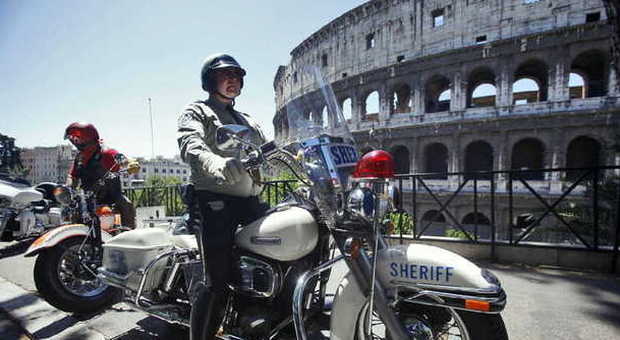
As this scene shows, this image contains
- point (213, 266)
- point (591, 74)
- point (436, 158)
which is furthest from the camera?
point (436, 158)

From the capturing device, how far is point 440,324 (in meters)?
1.49

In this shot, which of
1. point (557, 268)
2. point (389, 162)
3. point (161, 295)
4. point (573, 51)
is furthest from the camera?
point (573, 51)

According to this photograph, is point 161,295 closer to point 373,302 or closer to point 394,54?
point 373,302

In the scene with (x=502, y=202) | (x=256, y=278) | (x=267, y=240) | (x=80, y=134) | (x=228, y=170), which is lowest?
(x=502, y=202)

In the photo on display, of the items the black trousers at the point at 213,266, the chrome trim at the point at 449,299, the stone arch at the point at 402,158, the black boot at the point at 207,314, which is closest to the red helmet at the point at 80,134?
the black trousers at the point at 213,266

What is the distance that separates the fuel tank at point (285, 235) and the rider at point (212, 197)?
0.20 meters

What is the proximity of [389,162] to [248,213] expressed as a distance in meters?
1.02

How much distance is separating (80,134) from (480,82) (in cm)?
2752

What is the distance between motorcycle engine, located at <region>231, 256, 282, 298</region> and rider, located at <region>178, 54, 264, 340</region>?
0.07 m

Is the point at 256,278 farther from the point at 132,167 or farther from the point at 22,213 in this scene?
the point at 22,213

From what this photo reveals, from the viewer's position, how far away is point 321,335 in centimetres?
202

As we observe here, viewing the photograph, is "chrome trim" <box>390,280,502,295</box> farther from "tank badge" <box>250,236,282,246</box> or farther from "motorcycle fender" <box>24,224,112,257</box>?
"motorcycle fender" <box>24,224,112,257</box>

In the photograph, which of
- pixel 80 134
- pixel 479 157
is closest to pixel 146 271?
pixel 80 134

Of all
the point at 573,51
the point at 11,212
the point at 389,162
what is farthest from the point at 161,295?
the point at 573,51
